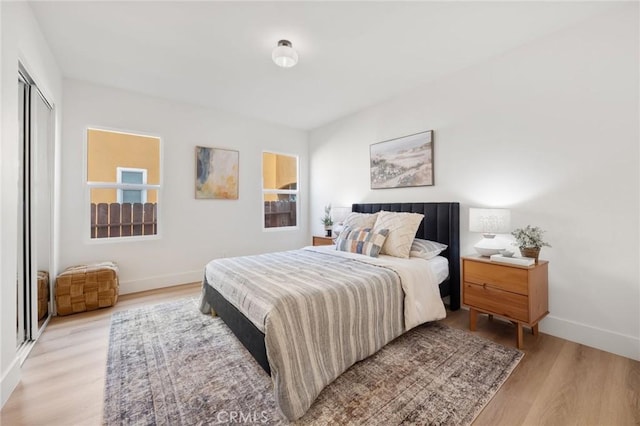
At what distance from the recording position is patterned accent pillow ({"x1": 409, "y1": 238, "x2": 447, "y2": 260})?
105 inches

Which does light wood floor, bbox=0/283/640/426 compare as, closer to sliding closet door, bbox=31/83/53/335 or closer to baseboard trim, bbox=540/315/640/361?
baseboard trim, bbox=540/315/640/361

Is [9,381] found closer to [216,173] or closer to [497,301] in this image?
[216,173]

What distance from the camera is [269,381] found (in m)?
1.68

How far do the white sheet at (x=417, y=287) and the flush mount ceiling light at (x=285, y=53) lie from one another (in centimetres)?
A: 192

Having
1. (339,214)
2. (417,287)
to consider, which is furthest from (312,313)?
(339,214)

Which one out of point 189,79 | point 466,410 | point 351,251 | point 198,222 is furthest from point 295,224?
point 466,410

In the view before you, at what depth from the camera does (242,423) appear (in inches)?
53.2

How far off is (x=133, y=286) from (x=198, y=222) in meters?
1.12

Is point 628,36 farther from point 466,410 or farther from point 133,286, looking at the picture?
point 133,286

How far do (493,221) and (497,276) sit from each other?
0.47 m

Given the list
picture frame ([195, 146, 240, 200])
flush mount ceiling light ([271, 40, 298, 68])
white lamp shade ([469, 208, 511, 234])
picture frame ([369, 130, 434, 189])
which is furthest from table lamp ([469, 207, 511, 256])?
picture frame ([195, 146, 240, 200])

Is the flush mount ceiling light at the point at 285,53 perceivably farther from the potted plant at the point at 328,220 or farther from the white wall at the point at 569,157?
the potted plant at the point at 328,220

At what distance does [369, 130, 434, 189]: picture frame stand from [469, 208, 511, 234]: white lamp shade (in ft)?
2.90

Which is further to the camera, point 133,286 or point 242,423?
point 133,286
